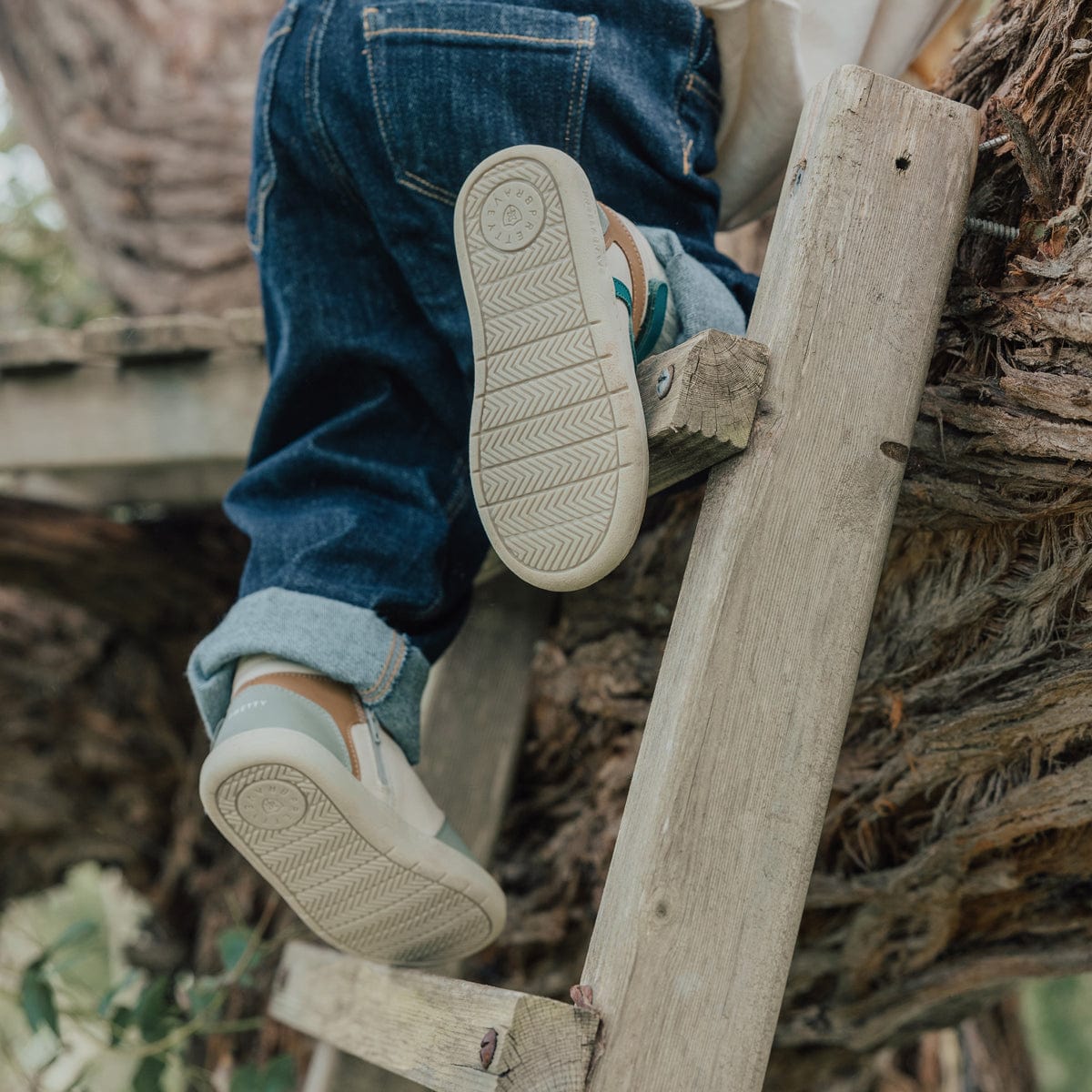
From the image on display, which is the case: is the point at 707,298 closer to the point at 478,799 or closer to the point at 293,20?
the point at 293,20

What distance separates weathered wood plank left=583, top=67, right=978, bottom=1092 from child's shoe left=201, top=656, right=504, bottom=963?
0.18 metres

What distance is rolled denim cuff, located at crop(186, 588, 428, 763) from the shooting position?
82 centimetres

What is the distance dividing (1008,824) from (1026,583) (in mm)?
214

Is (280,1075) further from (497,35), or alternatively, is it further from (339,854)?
(497,35)

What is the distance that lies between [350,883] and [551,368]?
383 millimetres

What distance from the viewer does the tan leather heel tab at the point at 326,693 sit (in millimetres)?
812

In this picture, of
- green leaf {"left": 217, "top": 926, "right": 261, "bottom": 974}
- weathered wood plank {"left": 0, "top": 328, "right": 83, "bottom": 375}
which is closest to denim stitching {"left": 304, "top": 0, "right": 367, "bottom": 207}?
weathered wood plank {"left": 0, "top": 328, "right": 83, "bottom": 375}

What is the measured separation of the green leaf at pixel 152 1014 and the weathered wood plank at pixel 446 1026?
0.78ft

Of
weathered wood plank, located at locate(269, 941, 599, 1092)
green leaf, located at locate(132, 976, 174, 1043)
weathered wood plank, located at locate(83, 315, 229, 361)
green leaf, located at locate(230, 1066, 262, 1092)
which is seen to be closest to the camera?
weathered wood plank, located at locate(269, 941, 599, 1092)

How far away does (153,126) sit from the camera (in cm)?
220

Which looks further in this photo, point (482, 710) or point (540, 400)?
point (482, 710)

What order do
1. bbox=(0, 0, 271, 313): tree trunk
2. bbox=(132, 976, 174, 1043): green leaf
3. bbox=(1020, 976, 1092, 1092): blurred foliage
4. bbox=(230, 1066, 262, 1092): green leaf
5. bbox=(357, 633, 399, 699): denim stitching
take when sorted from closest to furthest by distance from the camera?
bbox=(357, 633, 399, 699): denim stitching, bbox=(230, 1066, 262, 1092): green leaf, bbox=(132, 976, 174, 1043): green leaf, bbox=(0, 0, 271, 313): tree trunk, bbox=(1020, 976, 1092, 1092): blurred foliage

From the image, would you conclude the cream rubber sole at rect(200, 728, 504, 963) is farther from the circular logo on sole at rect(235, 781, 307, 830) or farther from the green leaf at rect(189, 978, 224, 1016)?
the green leaf at rect(189, 978, 224, 1016)

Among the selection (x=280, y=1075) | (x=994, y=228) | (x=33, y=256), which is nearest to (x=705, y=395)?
(x=994, y=228)
